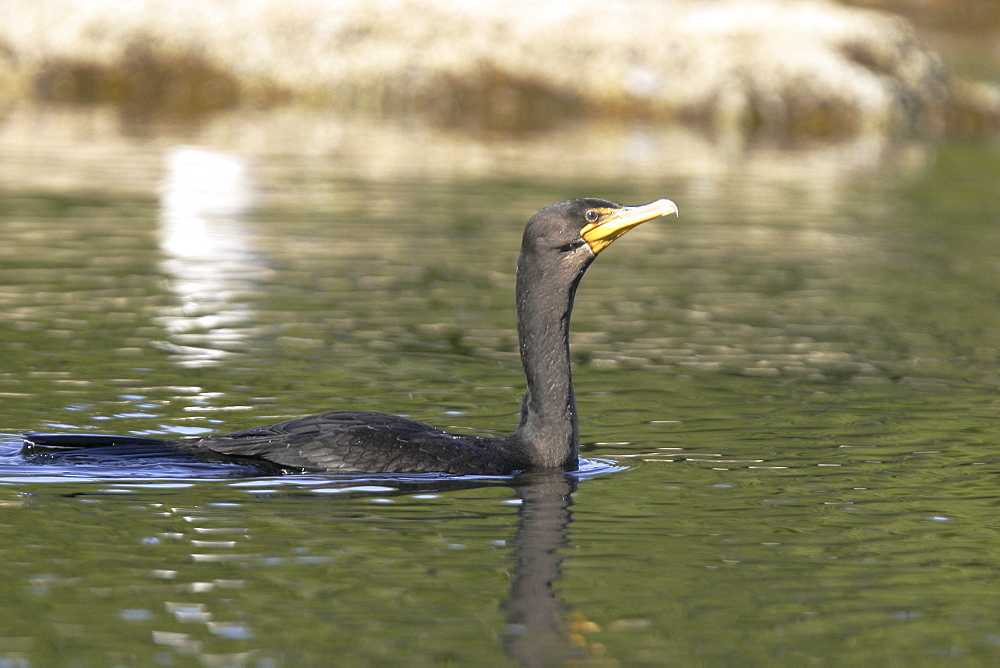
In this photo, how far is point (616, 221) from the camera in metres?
8.94

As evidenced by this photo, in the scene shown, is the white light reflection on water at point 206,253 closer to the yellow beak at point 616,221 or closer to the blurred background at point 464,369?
the blurred background at point 464,369

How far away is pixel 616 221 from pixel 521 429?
1.32 m

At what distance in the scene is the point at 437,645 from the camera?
6.27 metres

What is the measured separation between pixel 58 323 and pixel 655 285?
613 cm

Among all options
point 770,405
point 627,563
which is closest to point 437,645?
point 627,563

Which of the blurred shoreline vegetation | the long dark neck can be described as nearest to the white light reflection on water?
the long dark neck

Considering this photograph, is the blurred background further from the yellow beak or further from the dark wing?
the yellow beak

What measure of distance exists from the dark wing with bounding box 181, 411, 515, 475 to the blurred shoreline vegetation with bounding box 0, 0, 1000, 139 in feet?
88.2

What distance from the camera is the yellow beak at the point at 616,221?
8742mm

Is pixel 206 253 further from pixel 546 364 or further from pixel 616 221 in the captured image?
pixel 616 221

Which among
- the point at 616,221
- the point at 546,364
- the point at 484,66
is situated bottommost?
the point at 546,364

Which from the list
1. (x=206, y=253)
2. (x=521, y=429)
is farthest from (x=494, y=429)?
(x=206, y=253)

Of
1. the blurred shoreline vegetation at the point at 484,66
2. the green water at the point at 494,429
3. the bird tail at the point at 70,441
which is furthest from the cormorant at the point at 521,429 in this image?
the blurred shoreline vegetation at the point at 484,66

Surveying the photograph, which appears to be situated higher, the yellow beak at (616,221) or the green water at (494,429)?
the yellow beak at (616,221)
